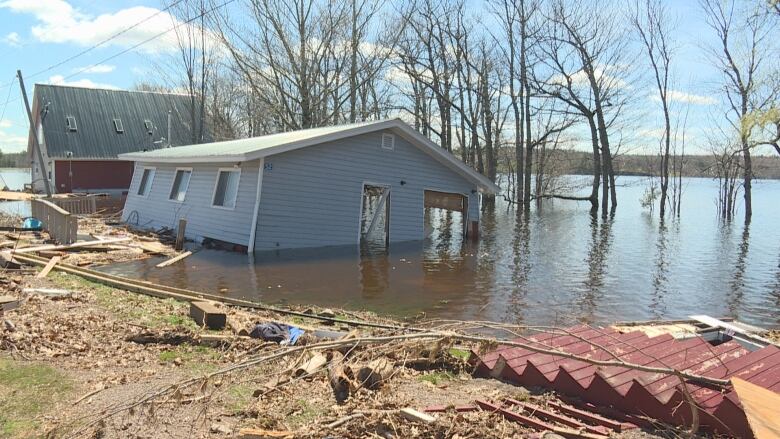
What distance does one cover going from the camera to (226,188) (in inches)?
670

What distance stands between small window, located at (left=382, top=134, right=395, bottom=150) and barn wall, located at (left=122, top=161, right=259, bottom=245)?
169 inches

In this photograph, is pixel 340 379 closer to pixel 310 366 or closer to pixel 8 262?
pixel 310 366

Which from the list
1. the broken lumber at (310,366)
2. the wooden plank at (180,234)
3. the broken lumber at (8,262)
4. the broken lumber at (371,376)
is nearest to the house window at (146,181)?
the wooden plank at (180,234)

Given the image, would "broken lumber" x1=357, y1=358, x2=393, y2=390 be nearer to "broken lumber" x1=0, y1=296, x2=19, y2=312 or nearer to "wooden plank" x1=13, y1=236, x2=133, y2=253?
"broken lumber" x1=0, y1=296, x2=19, y2=312

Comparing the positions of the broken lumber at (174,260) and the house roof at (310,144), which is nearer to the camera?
the broken lumber at (174,260)

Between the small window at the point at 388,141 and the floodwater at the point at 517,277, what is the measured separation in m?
3.23

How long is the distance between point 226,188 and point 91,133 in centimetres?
2568

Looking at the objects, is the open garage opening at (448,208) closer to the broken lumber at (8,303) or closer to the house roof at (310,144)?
the house roof at (310,144)

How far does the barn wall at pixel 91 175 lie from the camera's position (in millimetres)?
35750

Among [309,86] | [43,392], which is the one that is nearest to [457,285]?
Result: [43,392]

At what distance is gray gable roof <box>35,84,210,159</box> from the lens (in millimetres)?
36344

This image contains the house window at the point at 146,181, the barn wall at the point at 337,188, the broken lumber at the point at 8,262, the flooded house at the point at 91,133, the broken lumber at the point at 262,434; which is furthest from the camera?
the flooded house at the point at 91,133

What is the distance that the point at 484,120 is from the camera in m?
41.2

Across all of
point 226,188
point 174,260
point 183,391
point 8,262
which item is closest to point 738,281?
point 226,188
